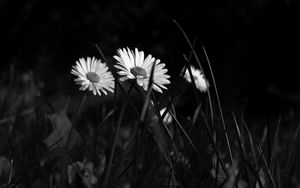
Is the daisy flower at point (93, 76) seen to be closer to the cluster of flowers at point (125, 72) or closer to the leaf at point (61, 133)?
the cluster of flowers at point (125, 72)

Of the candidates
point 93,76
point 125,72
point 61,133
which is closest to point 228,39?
point 61,133

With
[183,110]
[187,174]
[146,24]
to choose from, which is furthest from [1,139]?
[146,24]

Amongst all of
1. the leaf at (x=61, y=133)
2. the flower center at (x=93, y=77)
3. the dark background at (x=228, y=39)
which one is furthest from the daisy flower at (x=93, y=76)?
the dark background at (x=228, y=39)

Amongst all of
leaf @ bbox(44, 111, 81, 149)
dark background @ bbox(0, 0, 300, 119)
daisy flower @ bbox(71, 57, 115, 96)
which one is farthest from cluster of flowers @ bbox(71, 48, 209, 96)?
dark background @ bbox(0, 0, 300, 119)

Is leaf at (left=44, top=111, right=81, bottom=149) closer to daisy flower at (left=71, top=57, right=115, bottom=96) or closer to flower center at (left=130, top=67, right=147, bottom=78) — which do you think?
daisy flower at (left=71, top=57, right=115, bottom=96)

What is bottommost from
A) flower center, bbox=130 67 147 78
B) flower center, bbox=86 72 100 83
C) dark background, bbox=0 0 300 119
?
flower center, bbox=130 67 147 78
